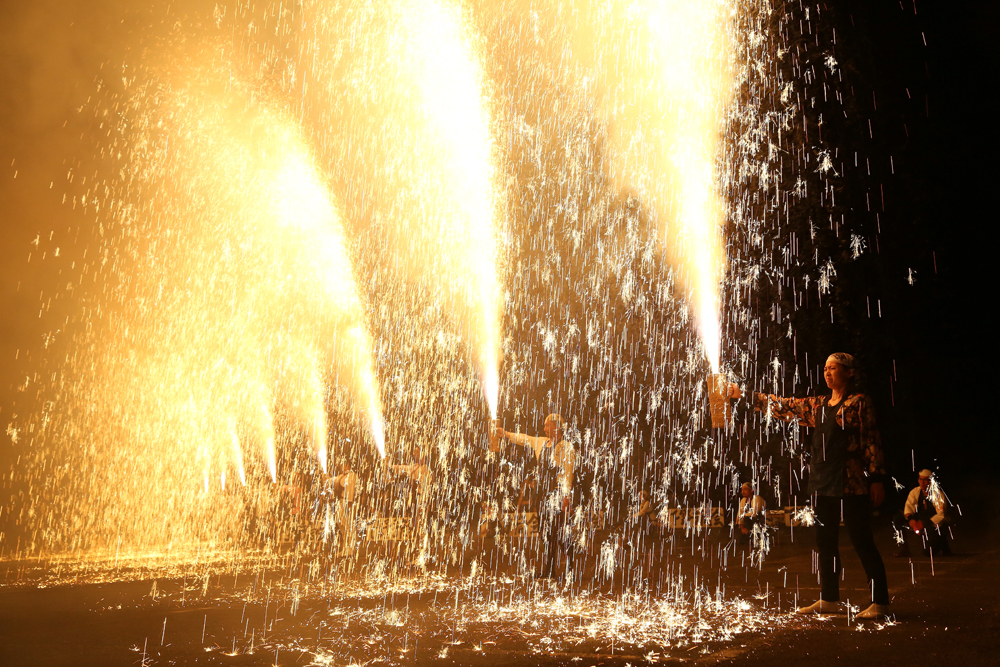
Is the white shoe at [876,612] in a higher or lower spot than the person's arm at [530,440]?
lower

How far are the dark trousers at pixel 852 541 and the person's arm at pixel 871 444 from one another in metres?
0.12

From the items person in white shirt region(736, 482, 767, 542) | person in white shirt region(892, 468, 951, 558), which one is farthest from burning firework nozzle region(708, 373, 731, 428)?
person in white shirt region(736, 482, 767, 542)

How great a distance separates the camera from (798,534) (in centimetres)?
1322

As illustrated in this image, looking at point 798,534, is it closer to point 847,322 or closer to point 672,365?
point 847,322

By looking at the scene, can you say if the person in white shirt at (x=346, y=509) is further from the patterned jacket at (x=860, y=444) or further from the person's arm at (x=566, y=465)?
the patterned jacket at (x=860, y=444)

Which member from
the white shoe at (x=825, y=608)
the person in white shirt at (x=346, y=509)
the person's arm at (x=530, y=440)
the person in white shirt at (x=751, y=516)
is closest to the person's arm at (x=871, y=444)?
the white shoe at (x=825, y=608)

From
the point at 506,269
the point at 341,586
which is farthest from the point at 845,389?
the point at 506,269

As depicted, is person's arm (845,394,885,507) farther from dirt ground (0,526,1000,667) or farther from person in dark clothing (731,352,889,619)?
dirt ground (0,526,1000,667)

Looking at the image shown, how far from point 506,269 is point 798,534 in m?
14.7

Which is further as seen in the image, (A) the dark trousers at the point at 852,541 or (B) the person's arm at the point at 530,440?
(B) the person's arm at the point at 530,440

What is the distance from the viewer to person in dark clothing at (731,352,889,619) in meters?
5.07

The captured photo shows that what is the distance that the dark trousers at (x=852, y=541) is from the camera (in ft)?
16.5

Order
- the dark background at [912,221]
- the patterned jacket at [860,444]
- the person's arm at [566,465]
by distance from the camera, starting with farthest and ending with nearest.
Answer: the dark background at [912,221] < the person's arm at [566,465] < the patterned jacket at [860,444]

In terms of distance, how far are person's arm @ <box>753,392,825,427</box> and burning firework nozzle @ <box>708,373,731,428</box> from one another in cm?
21
